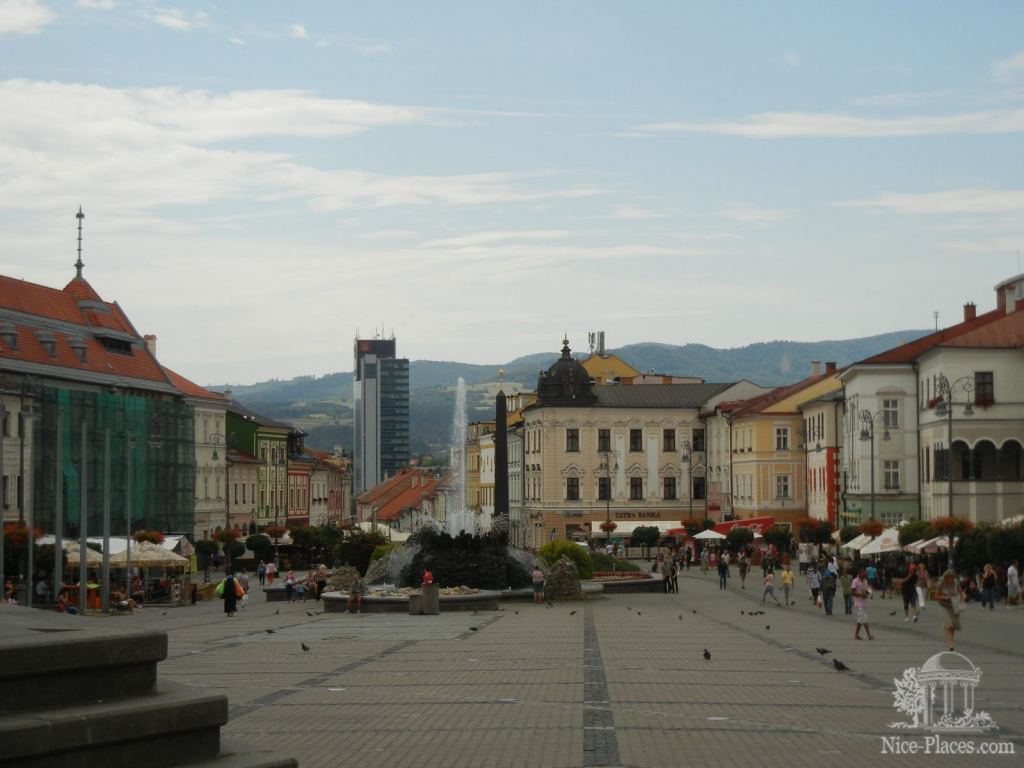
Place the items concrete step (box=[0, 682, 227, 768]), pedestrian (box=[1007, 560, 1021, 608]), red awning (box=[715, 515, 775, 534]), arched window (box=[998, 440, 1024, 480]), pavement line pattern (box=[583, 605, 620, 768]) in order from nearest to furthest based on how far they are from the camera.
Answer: concrete step (box=[0, 682, 227, 768]) → pavement line pattern (box=[583, 605, 620, 768]) → pedestrian (box=[1007, 560, 1021, 608]) → arched window (box=[998, 440, 1024, 480]) → red awning (box=[715, 515, 775, 534])

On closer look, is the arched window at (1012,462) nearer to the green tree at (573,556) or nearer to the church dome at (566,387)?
the green tree at (573,556)

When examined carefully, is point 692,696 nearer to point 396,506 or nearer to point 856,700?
point 856,700

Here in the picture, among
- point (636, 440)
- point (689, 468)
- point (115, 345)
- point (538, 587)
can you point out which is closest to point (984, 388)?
point (538, 587)

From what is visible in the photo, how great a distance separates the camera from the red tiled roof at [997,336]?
65750 mm

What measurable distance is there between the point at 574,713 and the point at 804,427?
271ft

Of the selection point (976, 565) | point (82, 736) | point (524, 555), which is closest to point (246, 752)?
point (82, 736)

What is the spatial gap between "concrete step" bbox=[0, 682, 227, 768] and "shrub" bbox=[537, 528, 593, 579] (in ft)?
167

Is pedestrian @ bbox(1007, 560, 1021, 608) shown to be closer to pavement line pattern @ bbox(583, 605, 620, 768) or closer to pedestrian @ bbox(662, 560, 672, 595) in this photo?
pedestrian @ bbox(662, 560, 672, 595)

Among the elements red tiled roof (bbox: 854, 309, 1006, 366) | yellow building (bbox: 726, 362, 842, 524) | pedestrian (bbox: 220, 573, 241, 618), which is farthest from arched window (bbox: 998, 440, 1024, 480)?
yellow building (bbox: 726, 362, 842, 524)

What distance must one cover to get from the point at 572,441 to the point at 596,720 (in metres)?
96.2

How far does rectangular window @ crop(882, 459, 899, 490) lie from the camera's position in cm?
7625

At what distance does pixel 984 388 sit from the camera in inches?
2566

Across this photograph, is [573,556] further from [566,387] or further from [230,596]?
[566,387]

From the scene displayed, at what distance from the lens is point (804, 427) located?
324 ft
